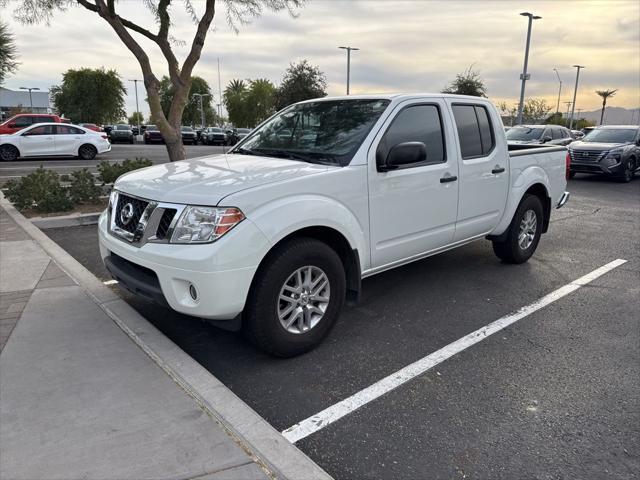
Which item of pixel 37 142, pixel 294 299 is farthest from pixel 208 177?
pixel 37 142

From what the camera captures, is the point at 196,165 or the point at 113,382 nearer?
the point at 113,382

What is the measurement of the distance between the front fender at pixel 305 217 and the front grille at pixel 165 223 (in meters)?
0.56

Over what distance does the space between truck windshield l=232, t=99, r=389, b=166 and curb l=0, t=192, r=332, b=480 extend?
5.76ft

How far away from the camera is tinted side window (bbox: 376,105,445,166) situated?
4086 mm

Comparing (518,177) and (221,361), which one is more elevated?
(518,177)

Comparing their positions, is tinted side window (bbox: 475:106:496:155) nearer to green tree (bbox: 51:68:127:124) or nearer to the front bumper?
the front bumper

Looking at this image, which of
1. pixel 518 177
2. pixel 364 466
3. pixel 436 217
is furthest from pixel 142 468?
pixel 518 177

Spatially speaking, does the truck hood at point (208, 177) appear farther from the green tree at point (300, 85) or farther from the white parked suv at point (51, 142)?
the green tree at point (300, 85)

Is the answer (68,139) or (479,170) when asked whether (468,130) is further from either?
(68,139)

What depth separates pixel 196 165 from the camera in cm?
415

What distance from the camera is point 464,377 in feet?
11.2

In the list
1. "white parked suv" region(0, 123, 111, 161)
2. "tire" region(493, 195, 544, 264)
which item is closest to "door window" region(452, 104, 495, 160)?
"tire" region(493, 195, 544, 264)

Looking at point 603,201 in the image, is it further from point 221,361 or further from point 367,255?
point 221,361

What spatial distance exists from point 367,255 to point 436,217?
953 millimetres
